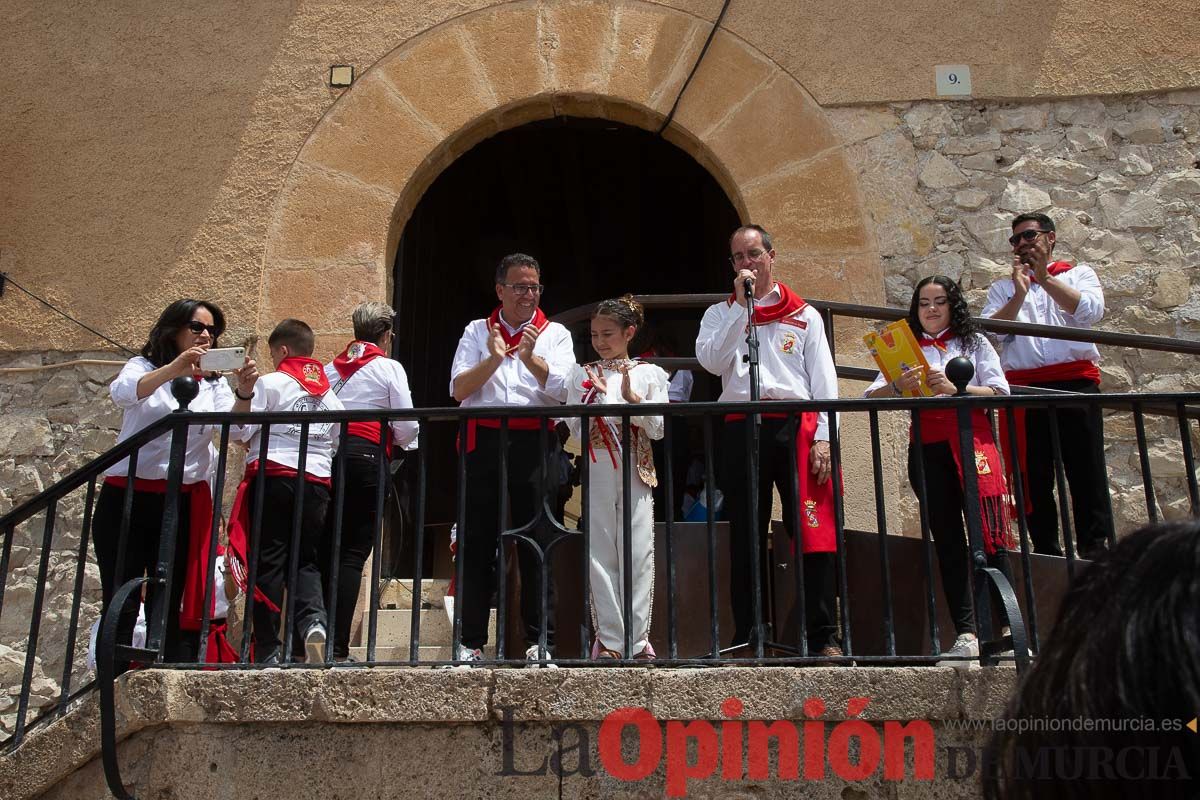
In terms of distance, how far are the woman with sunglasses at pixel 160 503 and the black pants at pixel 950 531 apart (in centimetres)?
252

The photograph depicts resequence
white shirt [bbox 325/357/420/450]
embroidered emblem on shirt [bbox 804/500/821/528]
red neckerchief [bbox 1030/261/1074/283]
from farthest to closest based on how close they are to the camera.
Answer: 1. red neckerchief [bbox 1030/261/1074/283]
2. white shirt [bbox 325/357/420/450]
3. embroidered emblem on shirt [bbox 804/500/821/528]

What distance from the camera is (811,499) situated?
13.6 feet

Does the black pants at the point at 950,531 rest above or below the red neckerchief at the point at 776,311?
below

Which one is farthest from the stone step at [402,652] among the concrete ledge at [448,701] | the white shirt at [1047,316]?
the white shirt at [1047,316]

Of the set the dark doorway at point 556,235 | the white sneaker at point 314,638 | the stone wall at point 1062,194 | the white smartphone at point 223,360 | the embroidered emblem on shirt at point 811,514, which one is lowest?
the white sneaker at point 314,638

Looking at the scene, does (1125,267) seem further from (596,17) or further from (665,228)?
(665,228)

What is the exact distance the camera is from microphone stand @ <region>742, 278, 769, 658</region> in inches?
143

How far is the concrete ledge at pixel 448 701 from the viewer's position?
338cm

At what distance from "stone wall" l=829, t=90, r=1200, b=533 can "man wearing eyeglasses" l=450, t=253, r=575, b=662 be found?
7.04 feet

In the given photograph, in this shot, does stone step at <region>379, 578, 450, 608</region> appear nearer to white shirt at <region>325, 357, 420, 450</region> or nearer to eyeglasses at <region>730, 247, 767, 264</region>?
white shirt at <region>325, 357, 420, 450</region>

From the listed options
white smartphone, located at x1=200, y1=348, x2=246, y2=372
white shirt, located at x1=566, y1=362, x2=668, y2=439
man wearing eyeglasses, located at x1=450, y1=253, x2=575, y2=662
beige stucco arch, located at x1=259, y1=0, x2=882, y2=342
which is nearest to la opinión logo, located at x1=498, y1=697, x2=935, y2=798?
man wearing eyeglasses, located at x1=450, y1=253, x2=575, y2=662

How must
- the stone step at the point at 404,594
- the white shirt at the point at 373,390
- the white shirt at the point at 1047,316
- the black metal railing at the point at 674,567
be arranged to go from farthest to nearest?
the stone step at the point at 404,594 < the white shirt at the point at 1047,316 < the white shirt at the point at 373,390 < the black metal railing at the point at 674,567

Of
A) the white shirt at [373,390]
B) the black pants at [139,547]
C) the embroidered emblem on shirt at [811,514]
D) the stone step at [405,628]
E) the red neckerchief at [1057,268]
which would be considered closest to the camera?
the embroidered emblem on shirt at [811,514]

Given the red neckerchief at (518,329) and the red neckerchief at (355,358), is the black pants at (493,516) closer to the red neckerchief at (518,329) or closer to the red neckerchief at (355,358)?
the red neckerchief at (518,329)
